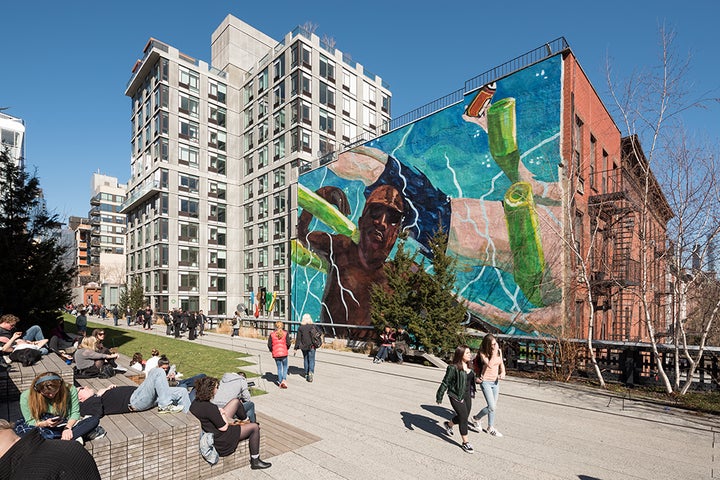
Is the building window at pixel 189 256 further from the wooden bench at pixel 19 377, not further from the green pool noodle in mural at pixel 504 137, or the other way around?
the wooden bench at pixel 19 377

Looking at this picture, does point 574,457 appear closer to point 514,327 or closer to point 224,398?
point 224,398

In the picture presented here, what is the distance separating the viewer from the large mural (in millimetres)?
16094

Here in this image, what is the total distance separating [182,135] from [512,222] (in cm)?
4491

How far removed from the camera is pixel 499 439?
7.19m

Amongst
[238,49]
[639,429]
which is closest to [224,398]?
[639,429]

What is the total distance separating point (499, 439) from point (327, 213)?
22.2 m

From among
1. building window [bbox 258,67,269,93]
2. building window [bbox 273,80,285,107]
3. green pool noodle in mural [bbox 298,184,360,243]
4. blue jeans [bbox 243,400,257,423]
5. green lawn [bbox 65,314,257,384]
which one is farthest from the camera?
building window [bbox 258,67,269,93]

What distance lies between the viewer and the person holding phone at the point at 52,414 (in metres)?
4.93

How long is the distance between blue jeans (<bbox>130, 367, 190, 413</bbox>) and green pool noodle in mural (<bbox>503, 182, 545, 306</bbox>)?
13.7 meters

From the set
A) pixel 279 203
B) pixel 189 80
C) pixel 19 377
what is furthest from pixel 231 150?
pixel 19 377

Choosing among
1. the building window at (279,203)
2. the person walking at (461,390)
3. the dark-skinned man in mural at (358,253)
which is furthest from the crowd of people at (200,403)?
the building window at (279,203)

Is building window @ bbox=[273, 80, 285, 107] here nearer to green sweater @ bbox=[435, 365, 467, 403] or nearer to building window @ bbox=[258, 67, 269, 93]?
building window @ bbox=[258, 67, 269, 93]

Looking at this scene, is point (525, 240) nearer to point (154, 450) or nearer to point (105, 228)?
point (154, 450)

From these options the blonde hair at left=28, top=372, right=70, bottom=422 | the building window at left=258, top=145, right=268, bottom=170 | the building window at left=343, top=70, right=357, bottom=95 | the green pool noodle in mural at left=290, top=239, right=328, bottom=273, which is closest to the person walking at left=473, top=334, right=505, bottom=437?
the blonde hair at left=28, top=372, right=70, bottom=422
